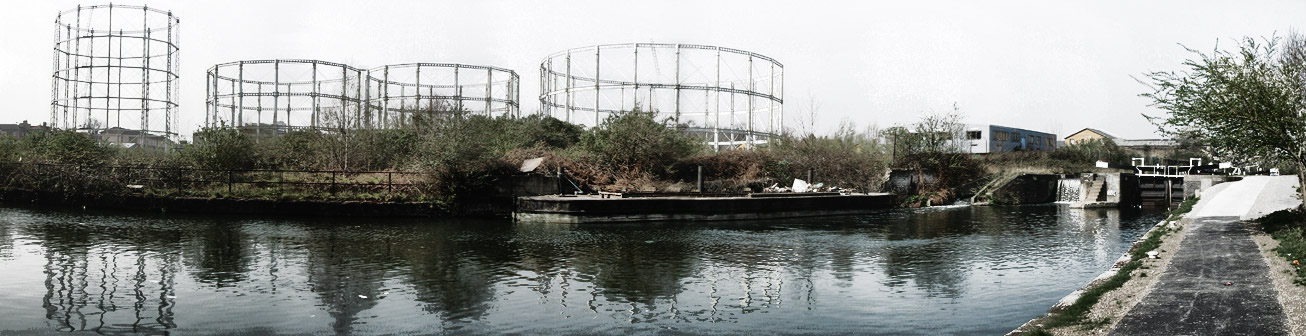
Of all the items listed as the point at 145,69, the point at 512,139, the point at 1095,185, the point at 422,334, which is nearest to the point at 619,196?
the point at 512,139

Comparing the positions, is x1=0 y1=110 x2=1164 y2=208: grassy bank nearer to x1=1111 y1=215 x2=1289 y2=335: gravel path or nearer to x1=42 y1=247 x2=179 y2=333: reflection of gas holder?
x1=42 y1=247 x2=179 y2=333: reflection of gas holder

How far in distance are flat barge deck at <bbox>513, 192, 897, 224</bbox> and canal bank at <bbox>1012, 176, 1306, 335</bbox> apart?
15269 millimetres

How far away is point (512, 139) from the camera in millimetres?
39188

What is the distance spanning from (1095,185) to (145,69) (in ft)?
195

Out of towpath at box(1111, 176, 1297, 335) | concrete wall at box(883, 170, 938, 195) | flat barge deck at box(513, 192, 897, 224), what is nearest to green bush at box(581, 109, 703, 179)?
flat barge deck at box(513, 192, 897, 224)

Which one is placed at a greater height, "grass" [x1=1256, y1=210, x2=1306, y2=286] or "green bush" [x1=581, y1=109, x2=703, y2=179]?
"green bush" [x1=581, y1=109, x2=703, y2=179]

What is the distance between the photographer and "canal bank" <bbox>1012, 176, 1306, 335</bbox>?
7.78 meters

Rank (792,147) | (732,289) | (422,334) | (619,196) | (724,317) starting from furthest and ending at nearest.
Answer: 1. (792,147)
2. (619,196)
3. (732,289)
4. (724,317)
5. (422,334)

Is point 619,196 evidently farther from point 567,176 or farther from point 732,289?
point 732,289

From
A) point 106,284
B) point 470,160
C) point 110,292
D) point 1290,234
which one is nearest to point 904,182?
point 470,160

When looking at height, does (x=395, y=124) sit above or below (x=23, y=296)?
above

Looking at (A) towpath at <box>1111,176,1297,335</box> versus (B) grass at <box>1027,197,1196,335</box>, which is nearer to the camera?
(A) towpath at <box>1111,176,1297,335</box>

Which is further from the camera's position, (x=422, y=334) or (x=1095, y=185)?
(x=1095, y=185)

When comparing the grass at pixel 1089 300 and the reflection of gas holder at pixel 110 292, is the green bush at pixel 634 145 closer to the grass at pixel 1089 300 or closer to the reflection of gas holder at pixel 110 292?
the reflection of gas holder at pixel 110 292
